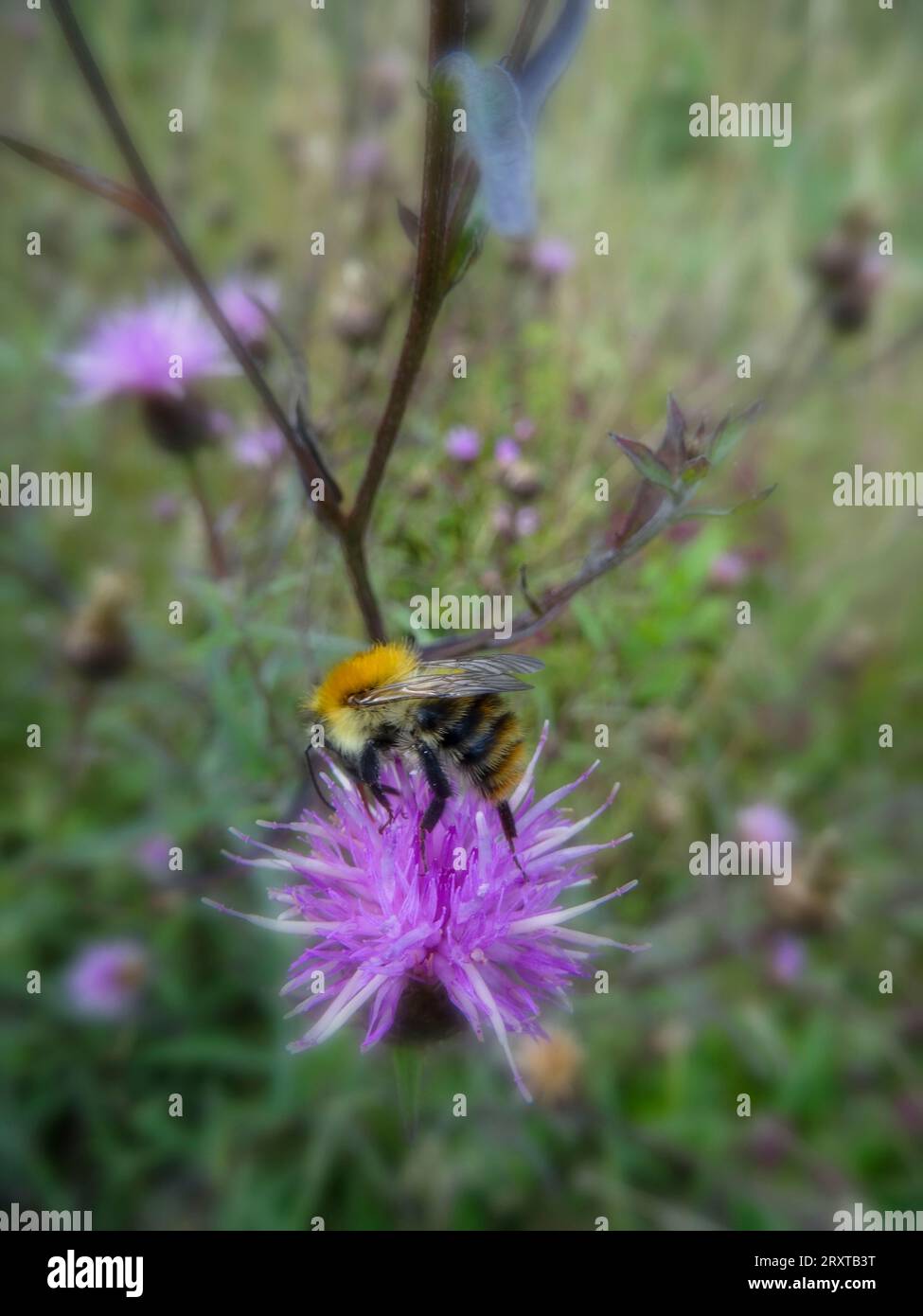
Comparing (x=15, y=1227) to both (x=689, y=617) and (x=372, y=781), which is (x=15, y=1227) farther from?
(x=689, y=617)

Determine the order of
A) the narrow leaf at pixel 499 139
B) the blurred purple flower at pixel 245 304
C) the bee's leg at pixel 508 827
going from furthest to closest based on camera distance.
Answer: the blurred purple flower at pixel 245 304 → the bee's leg at pixel 508 827 → the narrow leaf at pixel 499 139

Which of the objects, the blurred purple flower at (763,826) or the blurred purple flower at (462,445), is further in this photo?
the blurred purple flower at (763,826)

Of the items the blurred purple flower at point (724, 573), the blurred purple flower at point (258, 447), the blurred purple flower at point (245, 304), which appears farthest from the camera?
the blurred purple flower at point (245, 304)

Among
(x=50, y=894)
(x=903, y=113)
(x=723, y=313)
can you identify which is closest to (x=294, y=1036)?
(x=50, y=894)

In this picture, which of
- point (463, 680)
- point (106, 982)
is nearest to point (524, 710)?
point (463, 680)

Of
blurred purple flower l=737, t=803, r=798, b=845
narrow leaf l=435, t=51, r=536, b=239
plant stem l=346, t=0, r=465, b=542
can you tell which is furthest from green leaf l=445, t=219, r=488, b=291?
blurred purple flower l=737, t=803, r=798, b=845

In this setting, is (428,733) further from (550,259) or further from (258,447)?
(550,259)

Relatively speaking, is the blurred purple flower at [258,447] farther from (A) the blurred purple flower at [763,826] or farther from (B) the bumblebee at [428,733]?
(A) the blurred purple flower at [763,826]

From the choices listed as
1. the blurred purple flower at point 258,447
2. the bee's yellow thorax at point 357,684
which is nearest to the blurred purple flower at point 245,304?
the blurred purple flower at point 258,447
